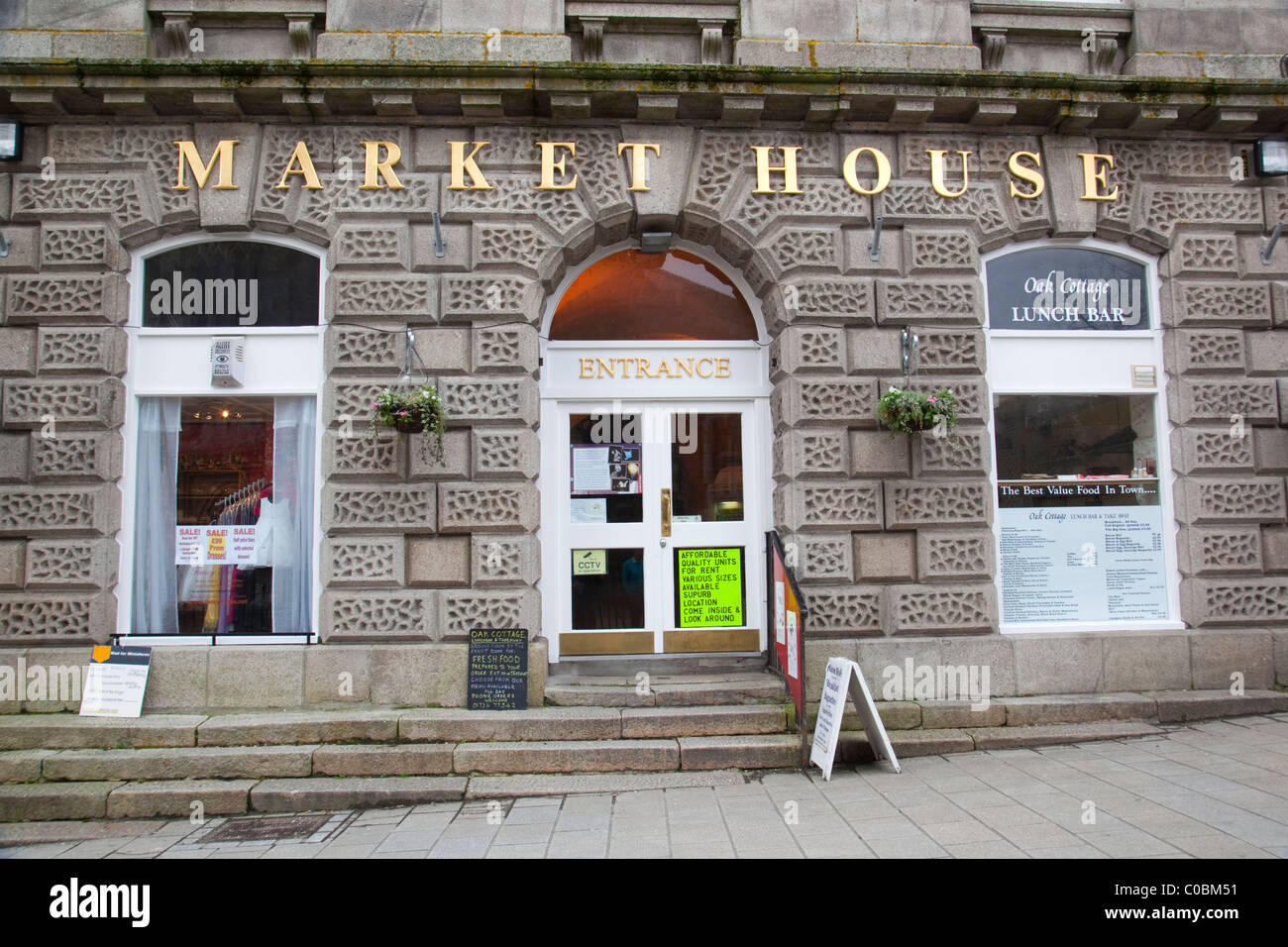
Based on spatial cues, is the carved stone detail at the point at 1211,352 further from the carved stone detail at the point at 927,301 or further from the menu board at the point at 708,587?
the menu board at the point at 708,587

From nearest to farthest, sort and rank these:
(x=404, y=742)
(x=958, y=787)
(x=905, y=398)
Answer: (x=958, y=787) → (x=404, y=742) → (x=905, y=398)

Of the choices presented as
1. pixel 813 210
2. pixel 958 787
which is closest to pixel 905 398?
pixel 813 210

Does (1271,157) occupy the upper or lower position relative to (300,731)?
upper

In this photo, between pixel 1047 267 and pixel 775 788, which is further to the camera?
pixel 1047 267

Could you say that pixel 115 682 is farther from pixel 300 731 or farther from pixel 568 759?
pixel 568 759

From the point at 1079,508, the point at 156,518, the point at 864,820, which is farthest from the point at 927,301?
the point at 156,518

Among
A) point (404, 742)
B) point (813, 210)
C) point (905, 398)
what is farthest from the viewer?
point (813, 210)

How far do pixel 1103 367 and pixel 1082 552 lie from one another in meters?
1.76

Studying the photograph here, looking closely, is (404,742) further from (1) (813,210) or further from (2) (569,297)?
(1) (813,210)

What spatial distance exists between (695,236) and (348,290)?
317 cm

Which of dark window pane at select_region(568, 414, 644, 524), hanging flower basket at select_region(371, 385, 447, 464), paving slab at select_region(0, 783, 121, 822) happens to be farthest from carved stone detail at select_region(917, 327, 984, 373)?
paving slab at select_region(0, 783, 121, 822)

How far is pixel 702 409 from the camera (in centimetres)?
760

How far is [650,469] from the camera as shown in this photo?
7520mm

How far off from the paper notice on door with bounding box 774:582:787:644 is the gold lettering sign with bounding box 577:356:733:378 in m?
2.13
